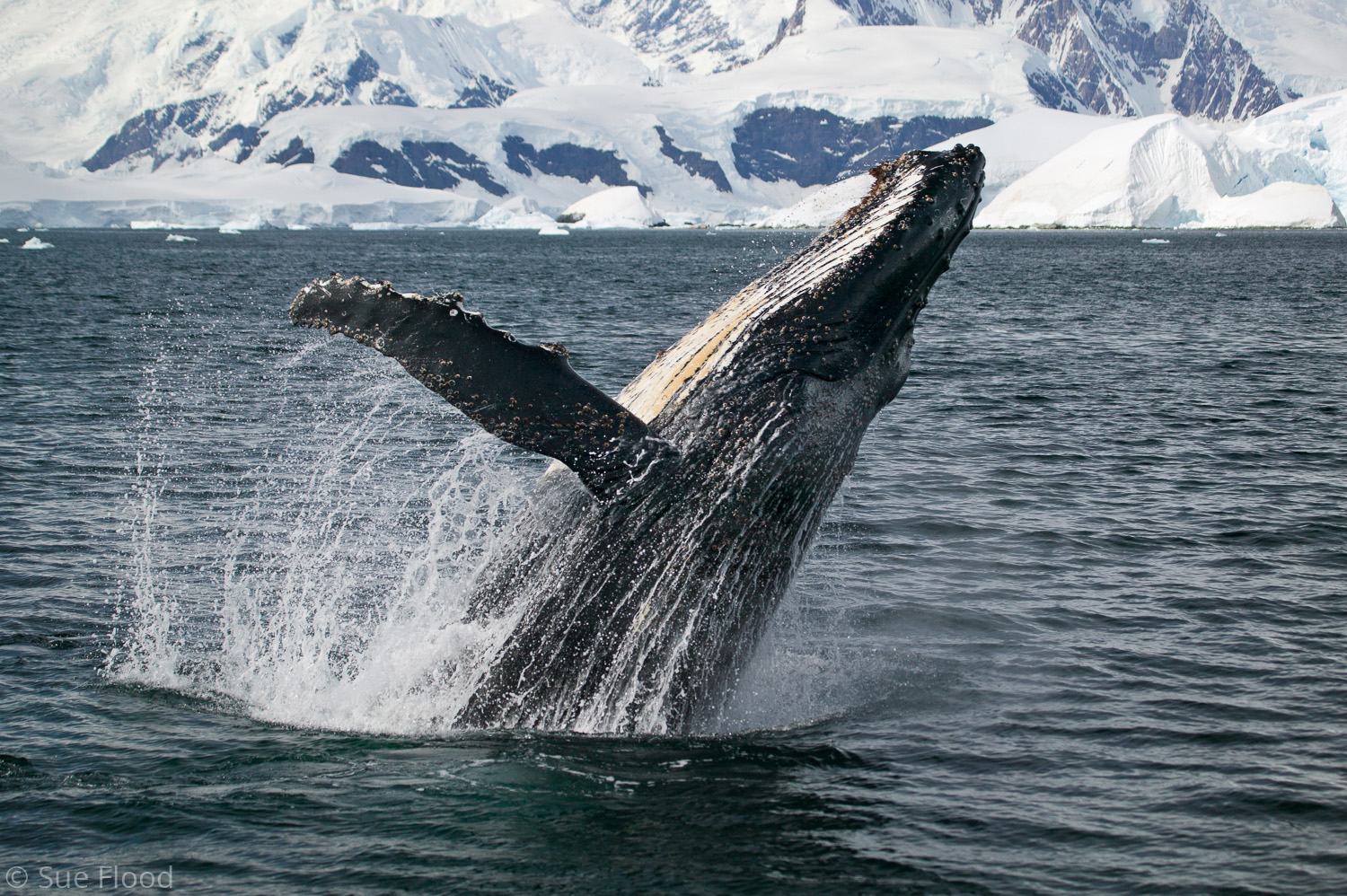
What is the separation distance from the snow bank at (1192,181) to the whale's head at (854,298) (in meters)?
130

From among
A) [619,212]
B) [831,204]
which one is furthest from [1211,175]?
[831,204]

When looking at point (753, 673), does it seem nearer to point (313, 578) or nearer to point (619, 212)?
point (313, 578)

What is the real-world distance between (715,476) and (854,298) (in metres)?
1.08

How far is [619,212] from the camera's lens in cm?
18000

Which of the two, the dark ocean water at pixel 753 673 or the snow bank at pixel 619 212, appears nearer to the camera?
the dark ocean water at pixel 753 673

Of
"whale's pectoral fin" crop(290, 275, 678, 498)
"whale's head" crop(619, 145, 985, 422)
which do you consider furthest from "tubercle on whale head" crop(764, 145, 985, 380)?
"whale's pectoral fin" crop(290, 275, 678, 498)

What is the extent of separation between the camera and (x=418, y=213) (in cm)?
17650

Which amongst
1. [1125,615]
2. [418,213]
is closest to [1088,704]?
[1125,615]

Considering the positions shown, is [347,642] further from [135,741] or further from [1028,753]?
[1028,753]

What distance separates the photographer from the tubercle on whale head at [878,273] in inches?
218

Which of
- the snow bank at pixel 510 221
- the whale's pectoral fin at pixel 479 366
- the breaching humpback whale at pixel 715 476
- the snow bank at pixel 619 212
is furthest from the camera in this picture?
the snow bank at pixel 619 212

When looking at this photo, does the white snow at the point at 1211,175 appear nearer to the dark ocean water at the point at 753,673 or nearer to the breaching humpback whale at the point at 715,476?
the dark ocean water at the point at 753,673

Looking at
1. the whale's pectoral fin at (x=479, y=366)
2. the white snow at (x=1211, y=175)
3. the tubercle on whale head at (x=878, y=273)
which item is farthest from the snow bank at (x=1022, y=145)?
the whale's pectoral fin at (x=479, y=366)

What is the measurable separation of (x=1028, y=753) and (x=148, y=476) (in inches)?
376
